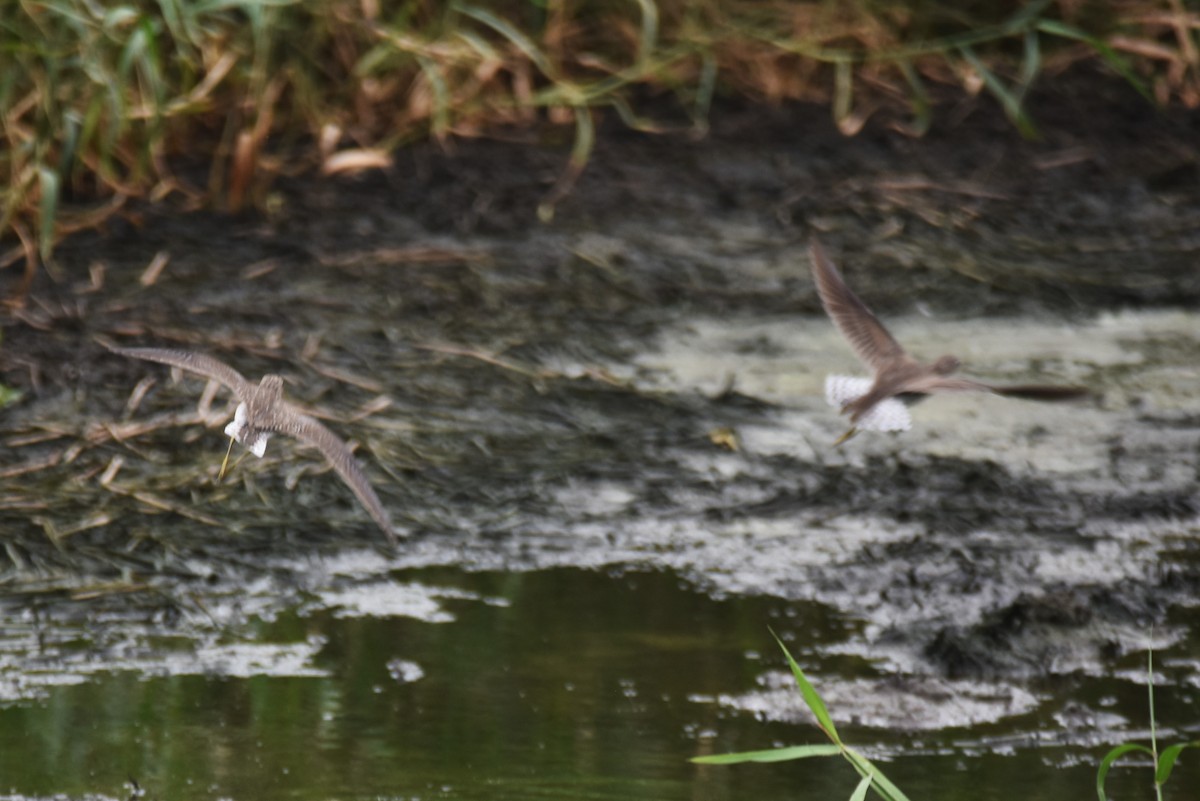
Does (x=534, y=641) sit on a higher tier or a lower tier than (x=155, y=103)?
lower

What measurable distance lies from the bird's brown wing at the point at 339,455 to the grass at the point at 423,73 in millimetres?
1718

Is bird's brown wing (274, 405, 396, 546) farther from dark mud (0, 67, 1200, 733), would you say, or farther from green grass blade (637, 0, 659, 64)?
green grass blade (637, 0, 659, 64)

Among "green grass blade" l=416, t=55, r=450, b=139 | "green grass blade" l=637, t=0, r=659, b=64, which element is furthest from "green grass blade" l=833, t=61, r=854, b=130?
"green grass blade" l=416, t=55, r=450, b=139

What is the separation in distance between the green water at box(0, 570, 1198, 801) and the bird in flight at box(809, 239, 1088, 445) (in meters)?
0.31

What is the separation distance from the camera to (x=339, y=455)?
2.18m

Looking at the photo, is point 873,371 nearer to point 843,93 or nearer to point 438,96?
point 438,96

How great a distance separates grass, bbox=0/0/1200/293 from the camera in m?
4.18

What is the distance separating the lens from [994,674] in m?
2.38

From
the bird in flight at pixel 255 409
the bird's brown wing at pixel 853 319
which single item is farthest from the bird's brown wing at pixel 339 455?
the bird's brown wing at pixel 853 319

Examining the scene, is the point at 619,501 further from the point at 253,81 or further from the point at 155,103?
the point at 253,81

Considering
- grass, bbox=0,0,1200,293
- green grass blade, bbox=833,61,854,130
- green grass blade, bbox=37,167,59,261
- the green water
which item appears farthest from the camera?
green grass blade, bbox=833,61,854,130

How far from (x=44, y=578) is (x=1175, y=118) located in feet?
12.7

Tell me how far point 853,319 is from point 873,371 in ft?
0.30

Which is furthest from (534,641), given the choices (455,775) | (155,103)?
(155,103)
